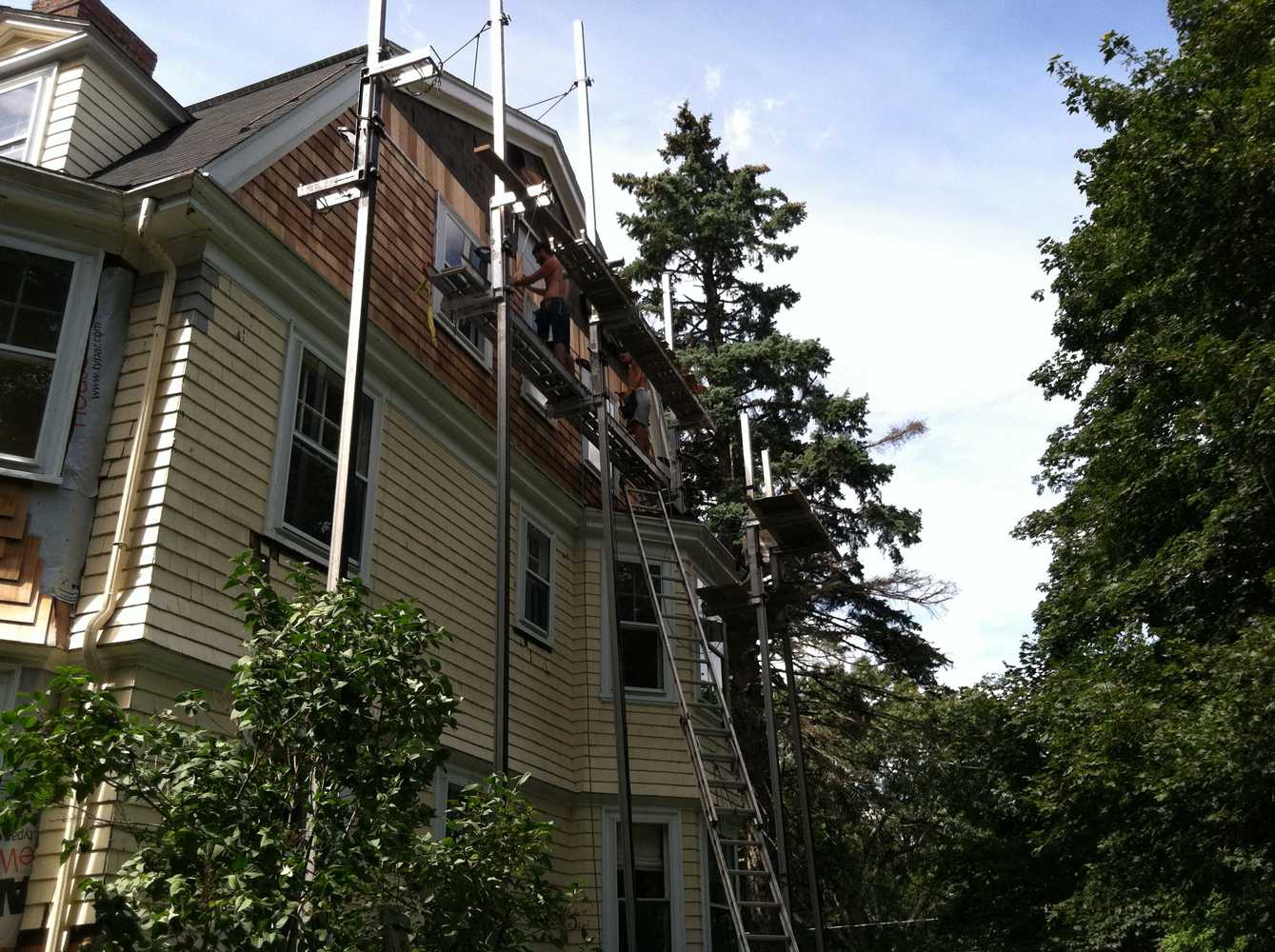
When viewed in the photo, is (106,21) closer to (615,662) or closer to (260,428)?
(260,428)

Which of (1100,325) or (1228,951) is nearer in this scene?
(1228,951)

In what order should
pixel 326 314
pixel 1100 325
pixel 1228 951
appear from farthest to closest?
pixel 1100 325 < pixel 1228 951 < pixel 326 314

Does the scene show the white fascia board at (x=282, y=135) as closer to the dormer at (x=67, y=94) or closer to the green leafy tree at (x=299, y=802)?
the dormer at (x=67, y=94)

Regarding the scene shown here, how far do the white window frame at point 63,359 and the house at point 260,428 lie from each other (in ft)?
0.05

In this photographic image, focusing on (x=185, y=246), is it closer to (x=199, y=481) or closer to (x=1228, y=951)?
(x=199, y=481)

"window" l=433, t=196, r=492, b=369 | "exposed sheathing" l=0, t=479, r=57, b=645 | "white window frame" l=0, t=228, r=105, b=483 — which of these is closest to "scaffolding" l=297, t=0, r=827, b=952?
"window" l=433, t=196, r=492, b=369

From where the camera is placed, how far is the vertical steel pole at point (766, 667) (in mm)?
11608

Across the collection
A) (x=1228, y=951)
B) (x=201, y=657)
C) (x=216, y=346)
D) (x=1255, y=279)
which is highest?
(x=1255, y=279)

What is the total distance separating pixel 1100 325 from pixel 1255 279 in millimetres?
3696

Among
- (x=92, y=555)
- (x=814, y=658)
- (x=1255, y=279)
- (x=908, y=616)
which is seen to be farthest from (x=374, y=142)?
(x=814, y=658)

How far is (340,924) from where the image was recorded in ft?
16.2

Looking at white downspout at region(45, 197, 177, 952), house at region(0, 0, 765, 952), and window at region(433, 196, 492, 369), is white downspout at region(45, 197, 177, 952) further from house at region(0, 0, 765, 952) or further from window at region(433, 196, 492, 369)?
window at region(433, 196, 492, 369)

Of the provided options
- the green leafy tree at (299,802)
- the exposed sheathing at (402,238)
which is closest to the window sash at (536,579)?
the exposed sheathing at (402,238)

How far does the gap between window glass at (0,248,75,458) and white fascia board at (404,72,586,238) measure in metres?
5.71
